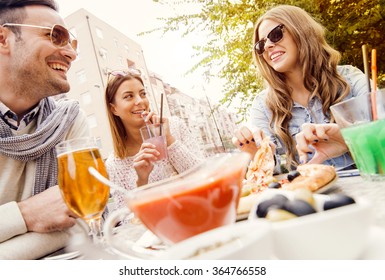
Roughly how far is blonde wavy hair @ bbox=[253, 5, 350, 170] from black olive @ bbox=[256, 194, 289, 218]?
50.9 inches

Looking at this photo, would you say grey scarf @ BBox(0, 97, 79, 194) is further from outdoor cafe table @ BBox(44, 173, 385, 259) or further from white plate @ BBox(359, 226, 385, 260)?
white plate @ BBox(359, 226, 385, 260)

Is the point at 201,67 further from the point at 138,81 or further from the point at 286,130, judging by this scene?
the point at 286,130

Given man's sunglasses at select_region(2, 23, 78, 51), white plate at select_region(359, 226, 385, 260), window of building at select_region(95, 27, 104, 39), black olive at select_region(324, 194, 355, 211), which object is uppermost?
window of building at select_region(95, 27, 104, 39)

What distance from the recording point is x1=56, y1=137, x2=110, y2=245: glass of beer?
69 centimetres

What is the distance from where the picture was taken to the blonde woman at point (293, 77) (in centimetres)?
170

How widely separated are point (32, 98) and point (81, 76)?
9.22 m

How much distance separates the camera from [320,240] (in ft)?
1.07

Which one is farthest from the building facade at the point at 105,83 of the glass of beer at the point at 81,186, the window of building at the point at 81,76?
the glass of beer at the point at 81,186

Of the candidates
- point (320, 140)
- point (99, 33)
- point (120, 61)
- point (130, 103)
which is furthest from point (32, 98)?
point (99, 33)

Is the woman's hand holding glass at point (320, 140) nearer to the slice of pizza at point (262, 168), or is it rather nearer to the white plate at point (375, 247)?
the slice of pizza at point (262, 168)

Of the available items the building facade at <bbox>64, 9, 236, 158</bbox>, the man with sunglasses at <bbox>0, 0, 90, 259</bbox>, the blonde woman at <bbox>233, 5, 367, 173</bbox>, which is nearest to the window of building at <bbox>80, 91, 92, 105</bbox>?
the building facade at <bbox>64, 9, 236, 158</bbox>

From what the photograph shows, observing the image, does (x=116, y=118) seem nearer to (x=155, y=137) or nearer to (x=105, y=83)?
(x=105, y=83)

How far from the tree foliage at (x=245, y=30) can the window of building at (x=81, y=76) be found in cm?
739

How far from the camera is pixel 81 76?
1006 cm
